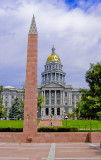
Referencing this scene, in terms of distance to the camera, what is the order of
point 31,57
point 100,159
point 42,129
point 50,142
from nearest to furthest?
point 100,159 → point 50,142 → point 31,57 → point 42,129

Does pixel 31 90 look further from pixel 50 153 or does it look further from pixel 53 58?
pixel 53 58

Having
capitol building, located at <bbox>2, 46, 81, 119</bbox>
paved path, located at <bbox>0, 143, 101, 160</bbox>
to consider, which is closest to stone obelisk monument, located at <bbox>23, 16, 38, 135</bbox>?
paved path, located at <bbox>0, 143, 101, 160</bbox>

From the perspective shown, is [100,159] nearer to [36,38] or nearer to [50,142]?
[50,142]

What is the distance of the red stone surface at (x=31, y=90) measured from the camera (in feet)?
52.4

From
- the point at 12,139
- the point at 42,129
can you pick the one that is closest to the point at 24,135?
the point at 12,139

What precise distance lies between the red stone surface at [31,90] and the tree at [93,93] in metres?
8.40

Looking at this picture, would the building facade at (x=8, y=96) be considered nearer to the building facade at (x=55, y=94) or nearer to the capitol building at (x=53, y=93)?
the capitol building at (x=53, y=93)

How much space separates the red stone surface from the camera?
1597cm

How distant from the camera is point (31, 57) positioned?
17.2 m

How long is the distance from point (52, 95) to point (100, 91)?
2665 inches

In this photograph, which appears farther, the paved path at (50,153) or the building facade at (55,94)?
the building facade at (55,94)

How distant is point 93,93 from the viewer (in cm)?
2341

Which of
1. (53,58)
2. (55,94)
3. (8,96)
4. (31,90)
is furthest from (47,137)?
(53,58)

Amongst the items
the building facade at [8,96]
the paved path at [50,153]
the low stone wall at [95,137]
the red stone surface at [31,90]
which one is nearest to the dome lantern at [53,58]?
the building facade at [8,96]
